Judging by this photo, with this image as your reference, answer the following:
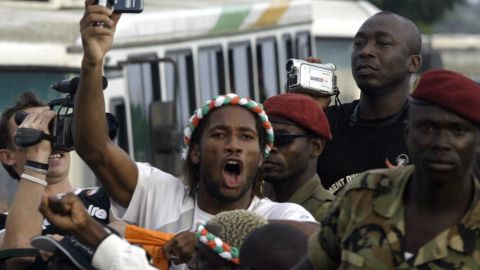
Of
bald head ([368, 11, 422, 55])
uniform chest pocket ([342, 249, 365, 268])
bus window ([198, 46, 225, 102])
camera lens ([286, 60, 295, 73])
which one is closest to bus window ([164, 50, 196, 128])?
bus window ([198, 46, 225, 102])

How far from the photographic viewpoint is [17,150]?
297 inches

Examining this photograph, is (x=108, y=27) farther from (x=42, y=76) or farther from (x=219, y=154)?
(x=42, y=76)

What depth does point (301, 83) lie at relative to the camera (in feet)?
24.8

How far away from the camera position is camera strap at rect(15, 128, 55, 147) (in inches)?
265

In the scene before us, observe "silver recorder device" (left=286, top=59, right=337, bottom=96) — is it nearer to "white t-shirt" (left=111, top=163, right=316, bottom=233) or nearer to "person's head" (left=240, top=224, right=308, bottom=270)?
"white t-shirt" (left=111, top=163, right=316, bottom=233)

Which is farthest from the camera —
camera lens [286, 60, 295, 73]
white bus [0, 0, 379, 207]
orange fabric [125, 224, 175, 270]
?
white bus [0, 0, 379, 207]

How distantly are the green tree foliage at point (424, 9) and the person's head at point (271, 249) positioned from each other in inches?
1354

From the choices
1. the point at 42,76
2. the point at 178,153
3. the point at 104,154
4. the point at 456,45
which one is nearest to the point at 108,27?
the point at 104,154

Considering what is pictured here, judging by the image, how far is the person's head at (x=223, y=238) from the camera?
4973 millimetres

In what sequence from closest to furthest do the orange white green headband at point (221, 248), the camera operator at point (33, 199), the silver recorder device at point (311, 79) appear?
the orange white green headband at point (221, 248), the camera operator at point (33, 199), the silver recorder device at point (311, 79)

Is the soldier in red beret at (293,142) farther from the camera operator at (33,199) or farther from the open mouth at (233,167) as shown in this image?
the open mouth at (233,167)

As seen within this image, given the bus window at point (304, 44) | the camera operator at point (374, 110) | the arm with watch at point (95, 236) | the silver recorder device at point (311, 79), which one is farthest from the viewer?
the bus window at point (304, 44)

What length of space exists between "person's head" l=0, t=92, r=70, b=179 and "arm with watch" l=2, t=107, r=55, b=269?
541mm

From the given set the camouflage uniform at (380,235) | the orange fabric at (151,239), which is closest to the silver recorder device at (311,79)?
the orange fabric at (151,239)
